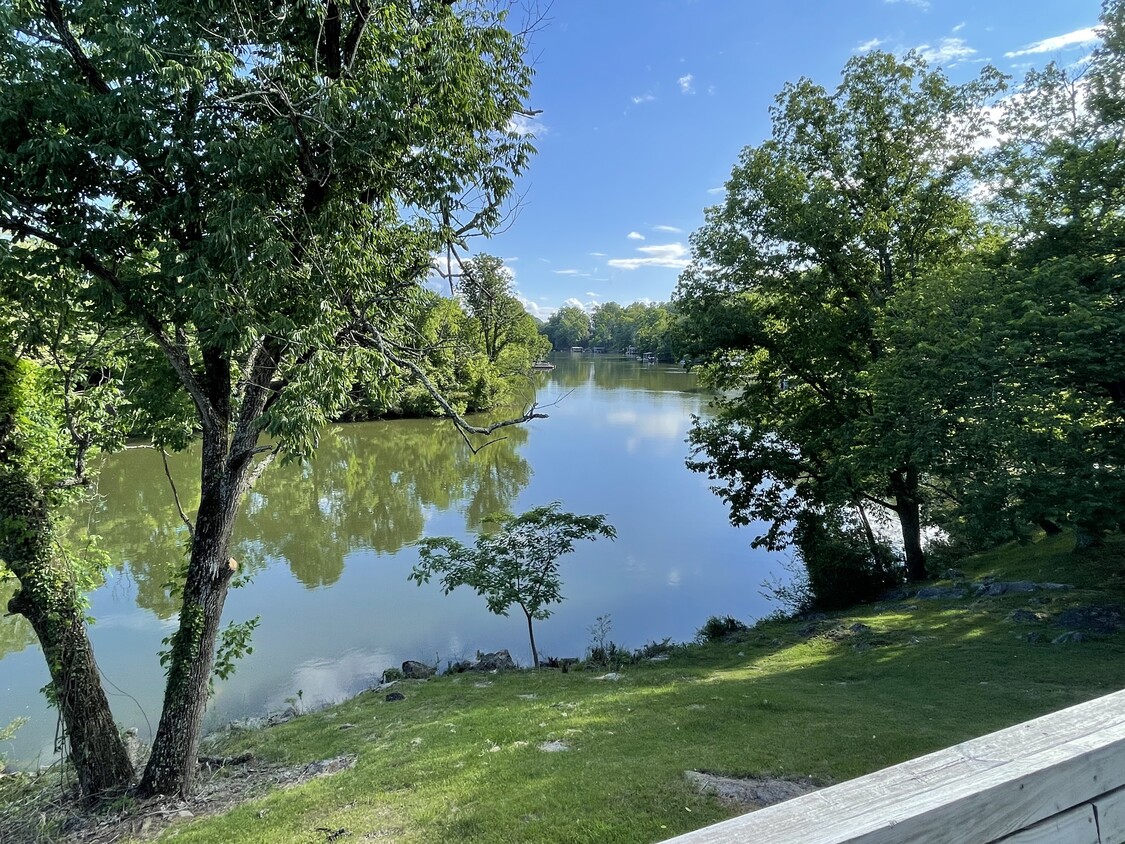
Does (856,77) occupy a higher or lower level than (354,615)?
higher

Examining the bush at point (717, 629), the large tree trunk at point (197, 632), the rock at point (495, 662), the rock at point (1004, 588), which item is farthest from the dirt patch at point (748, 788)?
the rock at point (1004, 588)

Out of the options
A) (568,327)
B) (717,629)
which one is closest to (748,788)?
(717,629)

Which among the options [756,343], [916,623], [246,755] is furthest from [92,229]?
[756,343]

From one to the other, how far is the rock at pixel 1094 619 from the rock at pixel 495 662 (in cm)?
848

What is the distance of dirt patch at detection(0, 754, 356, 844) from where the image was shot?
5125mm

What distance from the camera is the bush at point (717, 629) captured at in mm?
12164

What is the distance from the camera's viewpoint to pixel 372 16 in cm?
513

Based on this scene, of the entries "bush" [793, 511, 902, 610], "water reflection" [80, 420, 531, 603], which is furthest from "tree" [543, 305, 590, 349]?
"bush" [793, 511, 902, 610]

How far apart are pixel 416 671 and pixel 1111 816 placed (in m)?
10.5

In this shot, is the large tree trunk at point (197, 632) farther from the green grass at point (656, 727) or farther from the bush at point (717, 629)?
the bush at point (717, 629)

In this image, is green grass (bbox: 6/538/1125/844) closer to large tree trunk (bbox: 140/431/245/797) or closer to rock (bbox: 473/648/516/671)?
rock (bbox: 473/648/516/671)

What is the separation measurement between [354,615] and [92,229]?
9690mm

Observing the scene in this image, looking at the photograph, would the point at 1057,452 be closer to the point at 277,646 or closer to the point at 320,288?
the point at 320,288

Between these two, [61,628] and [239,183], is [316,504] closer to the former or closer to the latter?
[61,628]
